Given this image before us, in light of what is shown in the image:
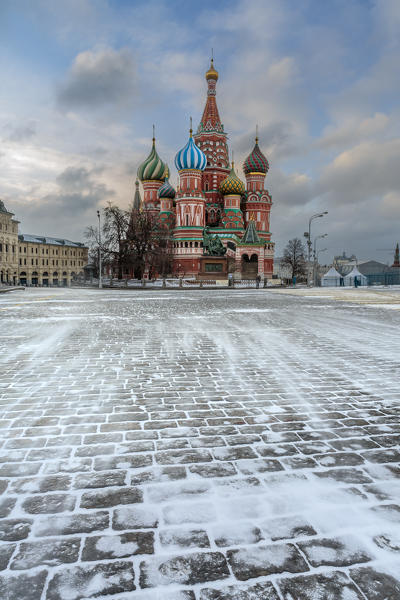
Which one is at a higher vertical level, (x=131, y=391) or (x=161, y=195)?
(x=161, y=195)

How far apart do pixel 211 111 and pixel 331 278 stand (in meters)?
37.3

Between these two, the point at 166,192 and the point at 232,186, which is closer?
the point at 232,186

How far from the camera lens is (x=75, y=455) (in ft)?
9.80

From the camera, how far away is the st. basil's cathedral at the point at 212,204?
59281 millimetres

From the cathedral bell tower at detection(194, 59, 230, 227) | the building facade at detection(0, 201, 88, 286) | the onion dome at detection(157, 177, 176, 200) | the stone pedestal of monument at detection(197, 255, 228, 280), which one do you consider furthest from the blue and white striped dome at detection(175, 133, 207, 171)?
the building facade at detection(0, 201, 88, 286)

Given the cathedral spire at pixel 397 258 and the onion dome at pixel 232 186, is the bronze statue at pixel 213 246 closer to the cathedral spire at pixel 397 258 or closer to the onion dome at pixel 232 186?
the onion dome at pixel 232 186

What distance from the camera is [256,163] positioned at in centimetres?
7056

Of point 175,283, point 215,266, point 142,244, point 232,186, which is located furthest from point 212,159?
point 175,283

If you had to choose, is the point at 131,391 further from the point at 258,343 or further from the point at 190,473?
the point at 258,343

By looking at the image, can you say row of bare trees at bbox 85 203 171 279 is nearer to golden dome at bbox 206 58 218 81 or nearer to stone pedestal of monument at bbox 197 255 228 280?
stone pedestal of monument at bbox 197 255 228 280

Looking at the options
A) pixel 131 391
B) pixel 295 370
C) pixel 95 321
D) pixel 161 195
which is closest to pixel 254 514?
pixel 131 391

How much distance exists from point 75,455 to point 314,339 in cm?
619

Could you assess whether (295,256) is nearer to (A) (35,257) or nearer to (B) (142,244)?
(B) (142,244)

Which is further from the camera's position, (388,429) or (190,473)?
(388,429)
